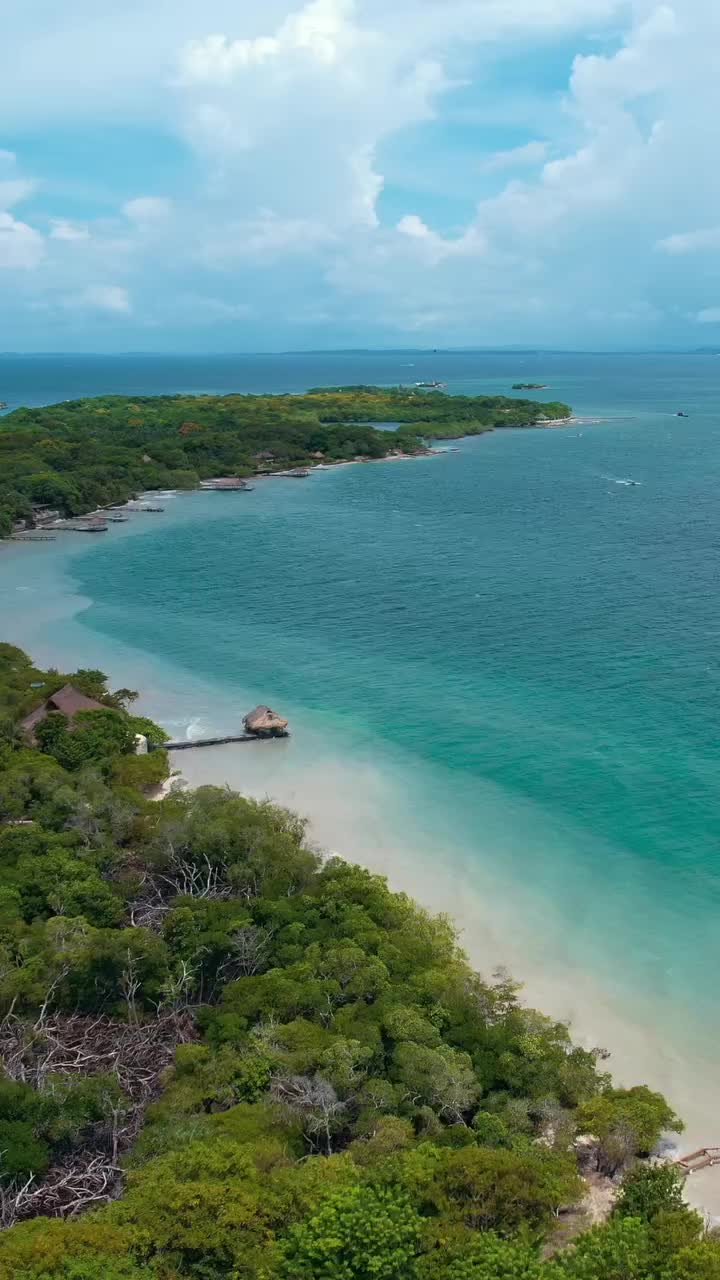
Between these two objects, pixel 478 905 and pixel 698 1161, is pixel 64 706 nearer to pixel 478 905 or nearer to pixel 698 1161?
pixel 478 905

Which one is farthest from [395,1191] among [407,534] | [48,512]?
[48,512]

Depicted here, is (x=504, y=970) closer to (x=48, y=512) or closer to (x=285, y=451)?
(x=48, y=512)

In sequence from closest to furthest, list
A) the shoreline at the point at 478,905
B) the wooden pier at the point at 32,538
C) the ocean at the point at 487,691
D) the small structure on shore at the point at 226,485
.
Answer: the shoreline at the point at 478,905, the ocean at the point at 487,691, the wooden pier at the point at 32,538, the small structure on shore at the point at 226,485

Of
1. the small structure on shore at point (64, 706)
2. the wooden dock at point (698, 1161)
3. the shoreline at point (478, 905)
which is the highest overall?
the small structure on shore at point (64, 706)

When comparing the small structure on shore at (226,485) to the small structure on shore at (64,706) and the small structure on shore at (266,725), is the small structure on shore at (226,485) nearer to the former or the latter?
the small structure on shore at (64,706)

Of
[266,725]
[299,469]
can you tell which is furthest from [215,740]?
[299,469]

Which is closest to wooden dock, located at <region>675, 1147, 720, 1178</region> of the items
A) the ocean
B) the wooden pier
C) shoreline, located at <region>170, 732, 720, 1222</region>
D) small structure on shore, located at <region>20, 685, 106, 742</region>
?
shoreline, located at <region>170, 732, 720, 1222</region>

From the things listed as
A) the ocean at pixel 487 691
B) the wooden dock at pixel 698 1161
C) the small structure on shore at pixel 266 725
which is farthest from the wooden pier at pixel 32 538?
the wooden dock at pixel 698 1161
